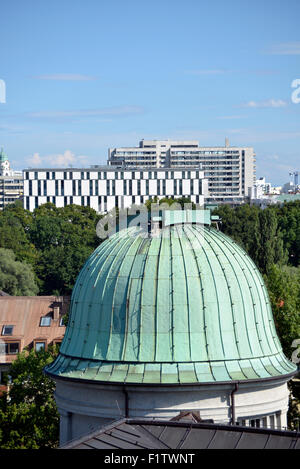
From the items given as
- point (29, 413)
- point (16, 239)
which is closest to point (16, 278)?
point (16, 239)

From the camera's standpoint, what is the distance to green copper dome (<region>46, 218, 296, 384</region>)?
3391 cm

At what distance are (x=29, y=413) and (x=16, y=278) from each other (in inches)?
2841

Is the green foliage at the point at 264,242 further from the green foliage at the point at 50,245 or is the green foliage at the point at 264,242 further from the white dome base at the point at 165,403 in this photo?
the white dome base at the point at 165,403

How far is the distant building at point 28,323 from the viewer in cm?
8175

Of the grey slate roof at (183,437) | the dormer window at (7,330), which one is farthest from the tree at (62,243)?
the grey slate roof at (183,437)

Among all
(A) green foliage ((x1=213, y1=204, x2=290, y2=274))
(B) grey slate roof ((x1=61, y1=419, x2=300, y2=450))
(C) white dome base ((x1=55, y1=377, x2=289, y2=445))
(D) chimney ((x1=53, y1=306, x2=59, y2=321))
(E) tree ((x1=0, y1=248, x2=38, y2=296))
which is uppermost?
(B) grey slate roof ((x1=61, y1=419, x2=300, y2=450))

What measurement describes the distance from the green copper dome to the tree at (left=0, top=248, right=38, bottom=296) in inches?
3300

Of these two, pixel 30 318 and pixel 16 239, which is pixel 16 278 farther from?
pixel 30 318

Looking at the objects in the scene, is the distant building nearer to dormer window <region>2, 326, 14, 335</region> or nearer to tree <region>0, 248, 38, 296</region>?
dormer window <region>2, 326, 14, 335</region>

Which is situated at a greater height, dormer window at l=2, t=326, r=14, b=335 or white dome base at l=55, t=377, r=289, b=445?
white dome base at l=55, t=377, r=289, b=445

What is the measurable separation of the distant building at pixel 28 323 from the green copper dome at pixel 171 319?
44232mm

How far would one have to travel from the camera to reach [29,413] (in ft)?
163

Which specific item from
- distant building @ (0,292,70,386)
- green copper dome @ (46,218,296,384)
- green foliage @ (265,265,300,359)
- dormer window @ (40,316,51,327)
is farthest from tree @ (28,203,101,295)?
green copper dome @ (46,218,296,384)

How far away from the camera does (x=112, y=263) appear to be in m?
35.9
